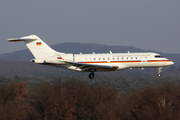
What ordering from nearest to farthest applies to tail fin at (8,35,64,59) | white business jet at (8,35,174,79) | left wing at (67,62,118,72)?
left wing at (67,62,118,72)
white business jet at (8,35,174,79)
tail fin at (8,35,64,59)

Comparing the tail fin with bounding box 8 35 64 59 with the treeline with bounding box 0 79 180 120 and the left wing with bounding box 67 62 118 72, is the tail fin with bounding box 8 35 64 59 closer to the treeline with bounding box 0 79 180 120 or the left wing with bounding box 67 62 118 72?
the left wing with bounding box 67 62 118 72

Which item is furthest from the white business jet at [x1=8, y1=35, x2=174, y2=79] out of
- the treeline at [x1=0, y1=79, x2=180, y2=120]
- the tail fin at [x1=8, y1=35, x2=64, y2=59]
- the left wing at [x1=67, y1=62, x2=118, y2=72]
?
the treeline at [x1=0, y1=79, x2=180, y2=120]

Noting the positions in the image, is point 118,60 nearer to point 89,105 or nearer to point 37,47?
point 37,47

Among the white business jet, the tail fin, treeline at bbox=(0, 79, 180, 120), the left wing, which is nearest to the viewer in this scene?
the left wing

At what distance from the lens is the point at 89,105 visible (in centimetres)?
6125

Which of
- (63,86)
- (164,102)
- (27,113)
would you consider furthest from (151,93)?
(27,113)

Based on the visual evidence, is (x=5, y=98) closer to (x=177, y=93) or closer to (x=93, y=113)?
(x=93, y=113)

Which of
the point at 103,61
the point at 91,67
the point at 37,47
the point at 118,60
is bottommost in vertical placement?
the point at 91,67

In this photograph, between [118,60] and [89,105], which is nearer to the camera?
[118,60]

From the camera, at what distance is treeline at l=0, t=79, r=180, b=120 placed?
2259 inches

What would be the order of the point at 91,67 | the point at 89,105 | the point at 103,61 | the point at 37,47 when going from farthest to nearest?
the point at 89,105 < the point at 37,47 < the point at 91,67 < the point at 103,61

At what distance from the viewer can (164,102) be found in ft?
198

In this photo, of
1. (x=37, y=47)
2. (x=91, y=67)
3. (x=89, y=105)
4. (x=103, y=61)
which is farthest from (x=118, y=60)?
(x=89, y=105)

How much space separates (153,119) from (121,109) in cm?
A: 808
